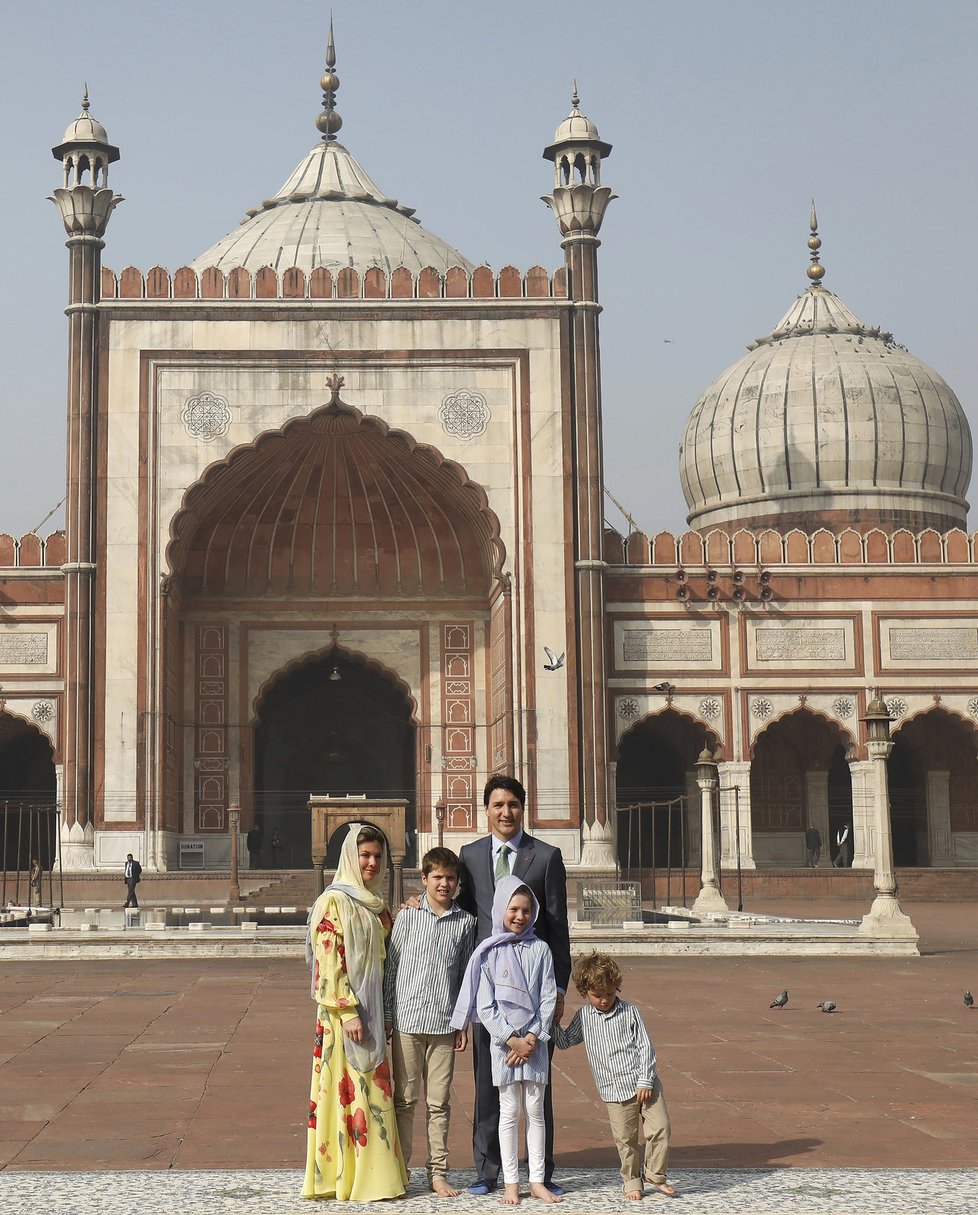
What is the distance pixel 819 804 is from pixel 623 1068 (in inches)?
805

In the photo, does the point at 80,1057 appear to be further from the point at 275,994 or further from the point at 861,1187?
the point at 861,1187

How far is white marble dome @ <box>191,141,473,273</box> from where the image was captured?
2609 centimetres

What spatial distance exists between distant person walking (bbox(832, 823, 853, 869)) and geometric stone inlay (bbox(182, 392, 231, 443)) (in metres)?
9.92

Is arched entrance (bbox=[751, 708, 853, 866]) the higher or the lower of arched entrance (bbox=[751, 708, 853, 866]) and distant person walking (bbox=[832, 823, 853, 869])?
the higher

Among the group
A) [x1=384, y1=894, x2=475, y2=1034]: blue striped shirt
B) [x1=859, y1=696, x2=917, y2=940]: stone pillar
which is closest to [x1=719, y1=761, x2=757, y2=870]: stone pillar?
[x1=859, y1=696, x2=917, y2=940]: stone pillar

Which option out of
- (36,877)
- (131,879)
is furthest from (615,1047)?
(36,877)

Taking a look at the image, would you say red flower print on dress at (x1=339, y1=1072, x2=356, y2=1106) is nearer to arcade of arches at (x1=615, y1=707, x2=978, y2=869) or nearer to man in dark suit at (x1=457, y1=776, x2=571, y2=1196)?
man in dark suit at (x1=457, y1=776, x2=571, y2=1196)

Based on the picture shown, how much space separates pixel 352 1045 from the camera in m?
4.68

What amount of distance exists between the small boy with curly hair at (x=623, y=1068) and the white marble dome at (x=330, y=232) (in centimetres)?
2120

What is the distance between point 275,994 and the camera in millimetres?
9992

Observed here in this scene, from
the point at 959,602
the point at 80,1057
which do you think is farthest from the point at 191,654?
the point at 80,1057

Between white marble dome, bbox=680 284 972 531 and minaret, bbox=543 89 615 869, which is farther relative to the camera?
white marble dome, bbox=680 284 972 531

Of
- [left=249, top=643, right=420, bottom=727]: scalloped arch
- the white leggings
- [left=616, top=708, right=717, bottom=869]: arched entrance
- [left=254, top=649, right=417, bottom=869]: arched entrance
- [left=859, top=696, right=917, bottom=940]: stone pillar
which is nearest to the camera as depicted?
the white leggings

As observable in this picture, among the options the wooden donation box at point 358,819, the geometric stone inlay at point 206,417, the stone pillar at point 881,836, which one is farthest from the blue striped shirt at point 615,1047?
the geometric stone inlay at point 206,417
